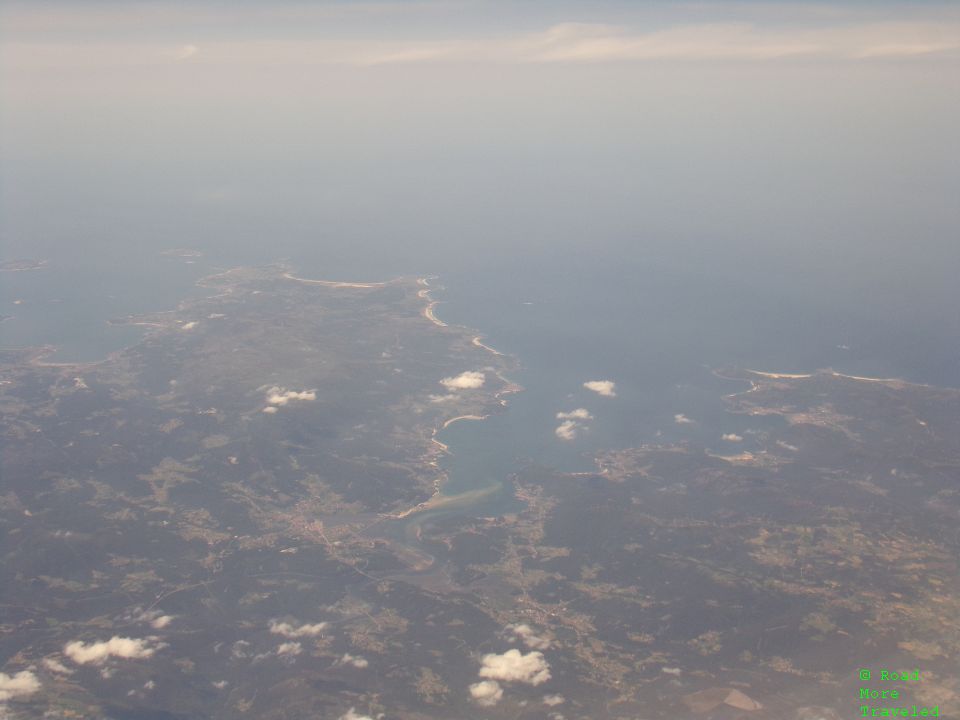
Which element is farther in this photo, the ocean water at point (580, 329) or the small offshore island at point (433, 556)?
the ocean water at point (580, 329)

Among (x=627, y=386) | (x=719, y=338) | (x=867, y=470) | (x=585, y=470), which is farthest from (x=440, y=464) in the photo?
(x=719, y=338)

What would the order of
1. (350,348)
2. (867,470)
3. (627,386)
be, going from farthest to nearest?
A: 1. (350,348)
2. (627,386)
3. (867,470)

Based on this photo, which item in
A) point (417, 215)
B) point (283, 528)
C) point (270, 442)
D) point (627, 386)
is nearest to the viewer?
point (283, 528)

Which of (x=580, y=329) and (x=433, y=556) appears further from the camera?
(x=580, y=329)

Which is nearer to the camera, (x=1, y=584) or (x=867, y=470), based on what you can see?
(x=1, y=584)

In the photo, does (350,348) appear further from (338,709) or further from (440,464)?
(338,709)

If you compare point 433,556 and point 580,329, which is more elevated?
point 580,329

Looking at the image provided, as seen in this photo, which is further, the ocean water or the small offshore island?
the ocean water

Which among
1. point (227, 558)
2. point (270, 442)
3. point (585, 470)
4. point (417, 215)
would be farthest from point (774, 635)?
point (417, 215)
